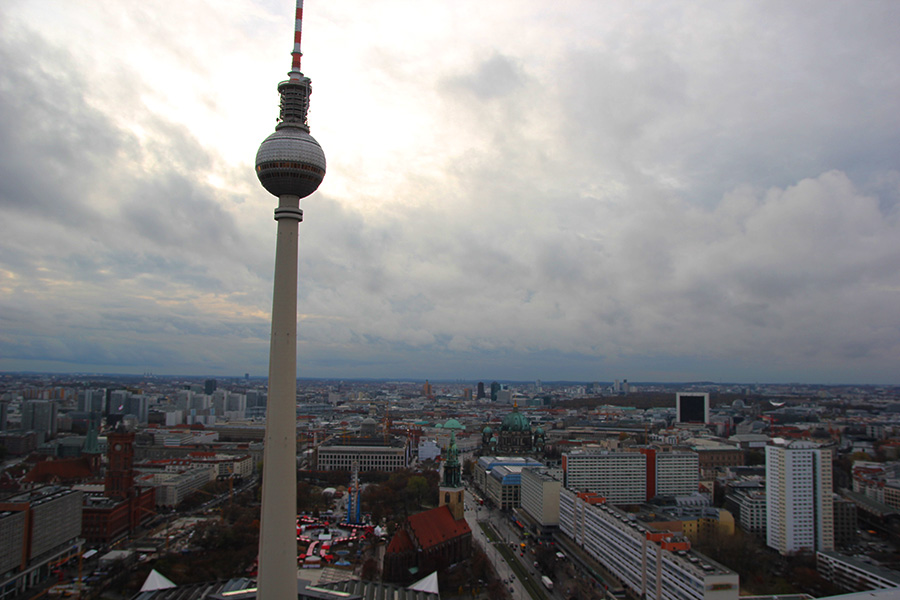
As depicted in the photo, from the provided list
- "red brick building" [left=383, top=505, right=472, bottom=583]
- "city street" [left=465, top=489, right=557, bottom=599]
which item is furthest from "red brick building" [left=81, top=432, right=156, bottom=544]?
"city street" [left=465, top=489, right=557, bottom=599]

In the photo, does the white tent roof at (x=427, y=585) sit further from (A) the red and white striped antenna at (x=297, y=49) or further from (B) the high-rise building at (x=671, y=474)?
(B) the high-rise building at (x=671, y=474)

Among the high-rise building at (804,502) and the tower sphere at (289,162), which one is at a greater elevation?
the tower sphere at (289,162)

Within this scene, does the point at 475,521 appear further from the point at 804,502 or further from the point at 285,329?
the point at 285,329

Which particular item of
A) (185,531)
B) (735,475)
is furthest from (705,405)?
(185,531)

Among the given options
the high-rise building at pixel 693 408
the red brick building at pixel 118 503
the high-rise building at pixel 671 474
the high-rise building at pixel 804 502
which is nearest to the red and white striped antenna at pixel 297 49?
the red brick building at pixel 118 503

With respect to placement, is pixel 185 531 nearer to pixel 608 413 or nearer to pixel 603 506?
pixel 603 506

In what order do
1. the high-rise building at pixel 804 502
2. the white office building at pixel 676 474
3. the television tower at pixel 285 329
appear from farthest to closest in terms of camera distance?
the white office building at pixel 676 474 < the high-rise building at pixel 804 502 < the television tower at pixel 285 329
